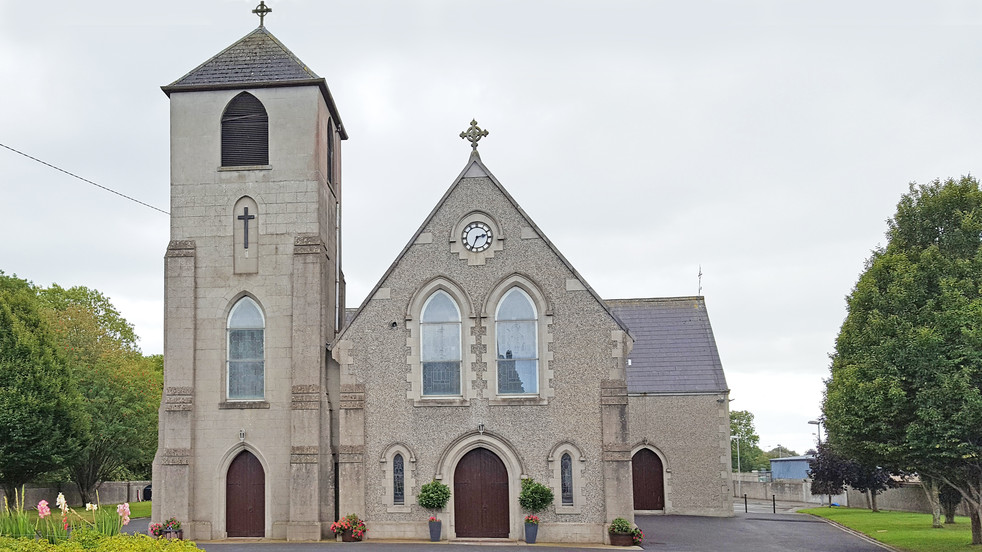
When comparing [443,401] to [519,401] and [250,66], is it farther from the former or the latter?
[250,66]

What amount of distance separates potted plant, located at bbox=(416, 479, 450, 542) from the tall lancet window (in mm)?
7844

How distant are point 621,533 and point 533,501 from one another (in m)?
2.34

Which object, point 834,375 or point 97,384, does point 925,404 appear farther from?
point 97,384

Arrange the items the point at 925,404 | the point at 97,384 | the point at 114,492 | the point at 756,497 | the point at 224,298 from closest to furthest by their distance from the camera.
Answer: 1. the point at 925,404
2. the point at 224,298
3. the point at 97,384
4. the point at 114,492
5. the point at 756,497

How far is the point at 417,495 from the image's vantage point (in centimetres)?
2458

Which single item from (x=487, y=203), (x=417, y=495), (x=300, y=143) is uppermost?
(x=300, y=143)

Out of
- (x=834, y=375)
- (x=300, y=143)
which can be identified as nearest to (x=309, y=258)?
(x=300, y=143)

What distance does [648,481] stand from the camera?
3581cm

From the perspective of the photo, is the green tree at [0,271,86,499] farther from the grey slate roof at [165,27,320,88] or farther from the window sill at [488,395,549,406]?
the window sill at [488,395,549,406]

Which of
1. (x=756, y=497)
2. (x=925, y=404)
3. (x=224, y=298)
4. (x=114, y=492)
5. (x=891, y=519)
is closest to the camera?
(x=925, y=404)

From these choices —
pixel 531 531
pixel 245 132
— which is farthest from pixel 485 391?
pixel 245 132

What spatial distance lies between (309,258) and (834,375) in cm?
1548

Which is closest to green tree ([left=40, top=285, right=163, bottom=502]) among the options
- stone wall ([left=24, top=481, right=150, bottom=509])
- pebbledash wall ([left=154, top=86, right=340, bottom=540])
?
stone wall ([left=24, top=481, right=150, bottom=509])

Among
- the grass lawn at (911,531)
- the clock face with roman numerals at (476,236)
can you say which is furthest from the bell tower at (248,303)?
the grass lawn at (911,531)
